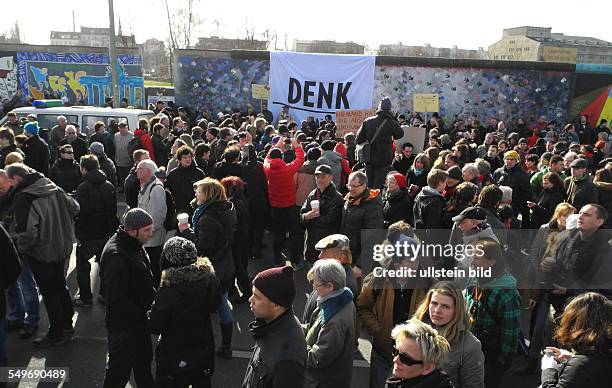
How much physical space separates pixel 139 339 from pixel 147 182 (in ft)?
7.67

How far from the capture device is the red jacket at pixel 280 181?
725 centimetres

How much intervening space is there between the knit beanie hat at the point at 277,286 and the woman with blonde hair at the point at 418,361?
67 centimetres

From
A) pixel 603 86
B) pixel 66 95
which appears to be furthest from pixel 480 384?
pixel 66 95

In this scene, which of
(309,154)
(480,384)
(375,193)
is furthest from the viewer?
(309,154)

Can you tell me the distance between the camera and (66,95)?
19953mm

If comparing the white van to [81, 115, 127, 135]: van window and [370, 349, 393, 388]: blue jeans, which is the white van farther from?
[370, 349, 393, 388]: blue jeans

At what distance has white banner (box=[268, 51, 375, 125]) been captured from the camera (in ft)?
51.3

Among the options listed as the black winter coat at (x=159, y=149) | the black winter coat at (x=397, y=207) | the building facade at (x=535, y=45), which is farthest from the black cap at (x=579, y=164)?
the building facade at (x=535, y=45)

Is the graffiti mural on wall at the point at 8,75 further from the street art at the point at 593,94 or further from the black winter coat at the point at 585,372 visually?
the black winter coat at the point at 585,372

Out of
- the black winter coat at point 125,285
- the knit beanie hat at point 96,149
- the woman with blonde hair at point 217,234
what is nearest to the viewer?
the black winter coat at point 125,285

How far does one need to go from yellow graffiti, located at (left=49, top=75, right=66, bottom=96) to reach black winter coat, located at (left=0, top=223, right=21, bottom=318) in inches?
701

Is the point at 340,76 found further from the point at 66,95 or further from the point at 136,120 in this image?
the point at 66,95

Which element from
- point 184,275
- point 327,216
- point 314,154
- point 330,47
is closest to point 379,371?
point 184,275

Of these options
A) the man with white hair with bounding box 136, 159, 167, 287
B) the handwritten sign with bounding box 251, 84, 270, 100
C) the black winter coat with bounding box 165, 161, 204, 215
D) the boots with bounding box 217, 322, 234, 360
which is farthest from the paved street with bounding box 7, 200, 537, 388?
the handwritten sign with bounding box 251, 84, 270, 100
